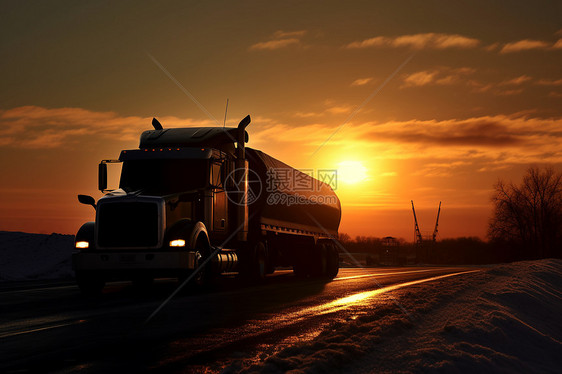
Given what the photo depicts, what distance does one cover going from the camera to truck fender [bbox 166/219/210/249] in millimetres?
13945

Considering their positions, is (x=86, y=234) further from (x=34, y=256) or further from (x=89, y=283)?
(x=34, y=256)

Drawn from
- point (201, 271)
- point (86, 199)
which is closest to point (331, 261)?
point (201, 271)

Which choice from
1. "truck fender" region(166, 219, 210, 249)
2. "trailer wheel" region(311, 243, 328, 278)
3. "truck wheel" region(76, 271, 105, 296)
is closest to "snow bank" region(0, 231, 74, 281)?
"trailer wheel" region(311, 243, 328, 278)

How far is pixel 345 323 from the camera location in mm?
9242

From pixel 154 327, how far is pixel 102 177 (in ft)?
23.0

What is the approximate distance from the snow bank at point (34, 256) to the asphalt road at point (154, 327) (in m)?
11.6

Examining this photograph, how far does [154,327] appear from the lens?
29.6ft

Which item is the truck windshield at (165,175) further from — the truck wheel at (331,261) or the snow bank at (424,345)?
the truck wheel at (331,261)

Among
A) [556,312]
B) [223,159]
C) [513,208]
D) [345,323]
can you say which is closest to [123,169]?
[223,159]

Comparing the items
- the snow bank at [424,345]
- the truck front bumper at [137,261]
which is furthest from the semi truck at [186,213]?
the snow bank at [424,345]

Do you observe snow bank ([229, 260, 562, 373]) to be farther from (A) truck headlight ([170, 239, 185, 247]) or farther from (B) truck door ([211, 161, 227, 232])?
(B) truck door ([211, 161, 227, 232])

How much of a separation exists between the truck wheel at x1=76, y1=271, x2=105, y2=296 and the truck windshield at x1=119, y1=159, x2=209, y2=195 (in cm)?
234

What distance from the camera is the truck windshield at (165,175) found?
15227 mm

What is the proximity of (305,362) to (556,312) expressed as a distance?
10.3m
